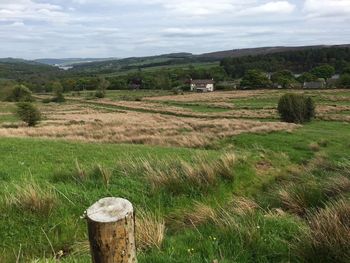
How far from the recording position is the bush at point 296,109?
41.7 meters

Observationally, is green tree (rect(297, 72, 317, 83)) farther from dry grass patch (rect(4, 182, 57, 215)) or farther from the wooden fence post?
the wooden fence post

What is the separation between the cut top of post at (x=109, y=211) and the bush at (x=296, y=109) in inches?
1555

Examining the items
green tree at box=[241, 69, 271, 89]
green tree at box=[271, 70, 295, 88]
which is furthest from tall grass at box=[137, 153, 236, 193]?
green tree at box=[241, 69, 271, 89]

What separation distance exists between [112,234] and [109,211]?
0.22 meters

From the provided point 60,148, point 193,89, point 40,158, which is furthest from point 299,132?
point 193,89

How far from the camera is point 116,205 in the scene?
13.2 feet

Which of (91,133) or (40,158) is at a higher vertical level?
(40,158)

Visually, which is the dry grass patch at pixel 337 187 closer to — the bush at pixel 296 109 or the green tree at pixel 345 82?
the bush at pixel 296 109

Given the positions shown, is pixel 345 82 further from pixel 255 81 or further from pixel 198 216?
pixel 198 216

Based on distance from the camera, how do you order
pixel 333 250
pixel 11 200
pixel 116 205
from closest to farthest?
pixel 116 205, pixel 333 250, pixel 11 200

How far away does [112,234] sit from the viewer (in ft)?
12.4

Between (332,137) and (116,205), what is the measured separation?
2415 cm

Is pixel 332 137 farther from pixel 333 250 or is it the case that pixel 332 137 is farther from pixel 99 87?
pixel 99 87

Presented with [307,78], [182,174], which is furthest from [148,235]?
[307,78]
